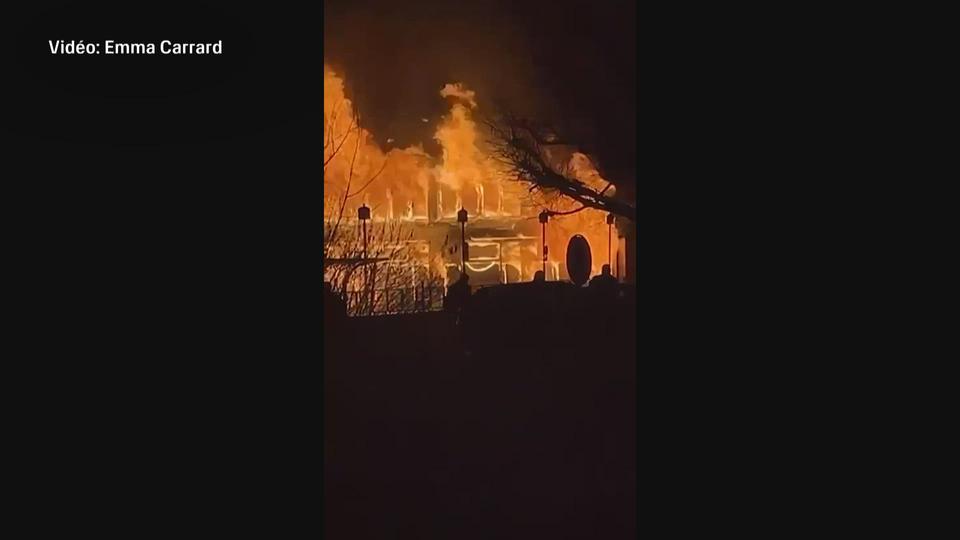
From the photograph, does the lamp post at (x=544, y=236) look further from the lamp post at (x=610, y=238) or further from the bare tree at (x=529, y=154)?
the lamp post at (x=610, y=238)

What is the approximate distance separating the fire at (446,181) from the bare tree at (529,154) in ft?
0.07

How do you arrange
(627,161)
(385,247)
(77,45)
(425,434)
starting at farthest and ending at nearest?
(627,161) → (385,247) → (425,434) → (77,45)

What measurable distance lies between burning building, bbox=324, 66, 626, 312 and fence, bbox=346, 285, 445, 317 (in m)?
0.03

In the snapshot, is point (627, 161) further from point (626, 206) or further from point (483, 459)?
point (483, 459)

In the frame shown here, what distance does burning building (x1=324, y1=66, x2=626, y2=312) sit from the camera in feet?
7.84

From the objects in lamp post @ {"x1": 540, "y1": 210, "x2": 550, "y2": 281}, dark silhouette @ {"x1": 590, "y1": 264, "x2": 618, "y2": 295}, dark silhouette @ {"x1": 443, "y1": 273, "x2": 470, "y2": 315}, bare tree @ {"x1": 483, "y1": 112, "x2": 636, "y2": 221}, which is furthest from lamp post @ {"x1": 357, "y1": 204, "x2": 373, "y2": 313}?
dark silhouette @ {"x1": 590, "y1": 264, "x2": 618, "y2": 295}

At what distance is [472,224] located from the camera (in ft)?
8.23

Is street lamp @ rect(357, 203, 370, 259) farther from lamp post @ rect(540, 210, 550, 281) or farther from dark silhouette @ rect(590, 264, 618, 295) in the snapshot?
dark silhouette @ rect(590, 264, 618, 295)

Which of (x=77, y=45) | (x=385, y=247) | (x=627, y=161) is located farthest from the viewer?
(x=627, y=161)

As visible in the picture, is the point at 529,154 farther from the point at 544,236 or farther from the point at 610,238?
the point at 610,238

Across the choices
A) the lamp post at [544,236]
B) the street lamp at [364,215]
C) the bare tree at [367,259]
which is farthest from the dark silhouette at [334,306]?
the lamp post at [544,236]

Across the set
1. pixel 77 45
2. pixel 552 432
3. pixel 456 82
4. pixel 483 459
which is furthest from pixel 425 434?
pixel 77 45

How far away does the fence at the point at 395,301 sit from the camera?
238 centimetres

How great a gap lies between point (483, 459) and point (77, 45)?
53.7 inches
